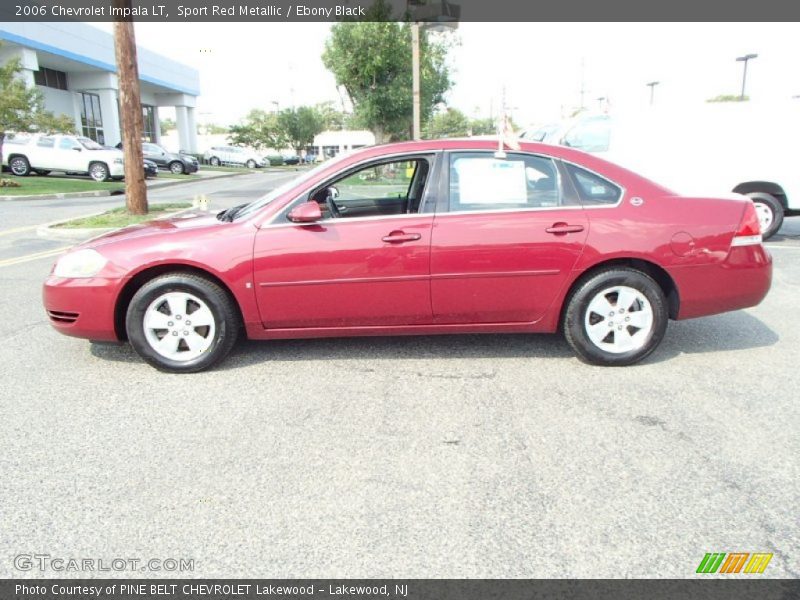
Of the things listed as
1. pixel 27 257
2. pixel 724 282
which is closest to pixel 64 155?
pixel 27 257

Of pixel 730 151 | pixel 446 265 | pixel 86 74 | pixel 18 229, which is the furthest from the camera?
pixel 86 74

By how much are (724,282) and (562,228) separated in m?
1.21

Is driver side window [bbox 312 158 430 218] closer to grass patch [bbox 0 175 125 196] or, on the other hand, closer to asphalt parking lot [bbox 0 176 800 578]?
asphalt parking lot [bbox 0 176 800 578]

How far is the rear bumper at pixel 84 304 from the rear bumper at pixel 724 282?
3.88 metres

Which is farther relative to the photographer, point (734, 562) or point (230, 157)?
point (230, 157)

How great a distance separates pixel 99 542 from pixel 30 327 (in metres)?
3.62

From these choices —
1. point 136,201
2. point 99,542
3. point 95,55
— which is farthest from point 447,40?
point 99,542

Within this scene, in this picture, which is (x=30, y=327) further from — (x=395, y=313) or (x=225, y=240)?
(x=395, y=313)

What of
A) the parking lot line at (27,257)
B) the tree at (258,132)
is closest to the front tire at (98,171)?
the parking lot line at (27,257)

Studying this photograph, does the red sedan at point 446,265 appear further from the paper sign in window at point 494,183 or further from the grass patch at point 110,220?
the grass patch at point 110,220

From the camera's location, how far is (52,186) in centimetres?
1994

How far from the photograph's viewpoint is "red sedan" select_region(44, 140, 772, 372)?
157 inches
